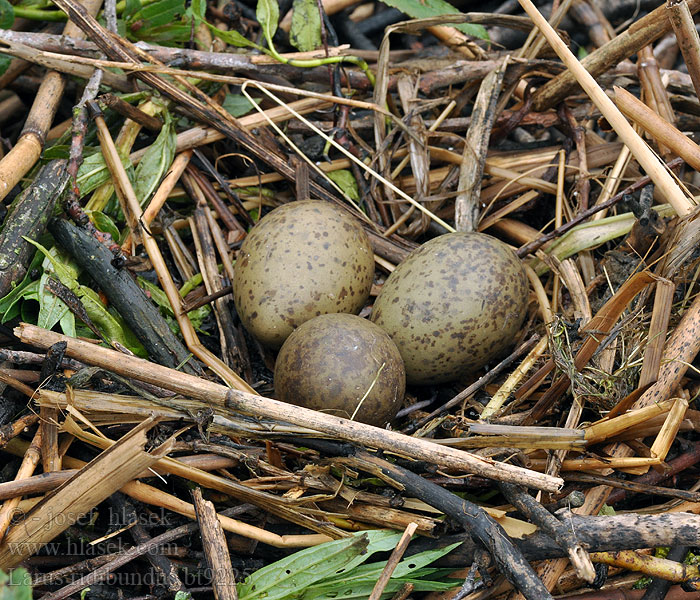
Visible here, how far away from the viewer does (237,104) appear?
2711mm

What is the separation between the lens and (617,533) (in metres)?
1.48

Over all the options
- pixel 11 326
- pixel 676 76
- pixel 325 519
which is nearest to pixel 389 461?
pixel 325 519

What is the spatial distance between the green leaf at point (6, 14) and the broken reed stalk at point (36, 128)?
19 centimetres

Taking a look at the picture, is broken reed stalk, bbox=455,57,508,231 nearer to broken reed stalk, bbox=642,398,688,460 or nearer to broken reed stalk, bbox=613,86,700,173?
broken reed stalk, bbox=613,86,700,173

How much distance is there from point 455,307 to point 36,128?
154 centimetres

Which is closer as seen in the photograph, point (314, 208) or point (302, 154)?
point (314, 208)

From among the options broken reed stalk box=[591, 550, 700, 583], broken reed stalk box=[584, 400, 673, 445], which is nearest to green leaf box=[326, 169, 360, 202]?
broken reed stalk box=[584, 400, 673, 445]

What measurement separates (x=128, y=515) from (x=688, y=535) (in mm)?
1273

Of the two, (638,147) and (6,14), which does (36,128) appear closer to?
(6,14)

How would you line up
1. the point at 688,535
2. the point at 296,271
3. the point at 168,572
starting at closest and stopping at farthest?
the point at 688,535 < the point at 168,572 < the point at 296,271

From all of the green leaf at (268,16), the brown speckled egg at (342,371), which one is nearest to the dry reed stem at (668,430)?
the brown speckled egg at (342,371)

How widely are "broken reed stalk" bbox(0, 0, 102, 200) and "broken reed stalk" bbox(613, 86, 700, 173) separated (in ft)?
6.11

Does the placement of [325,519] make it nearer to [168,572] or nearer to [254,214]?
[168,572]

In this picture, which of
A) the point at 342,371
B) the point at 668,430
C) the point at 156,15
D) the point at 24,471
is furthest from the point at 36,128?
the point at 668,430
